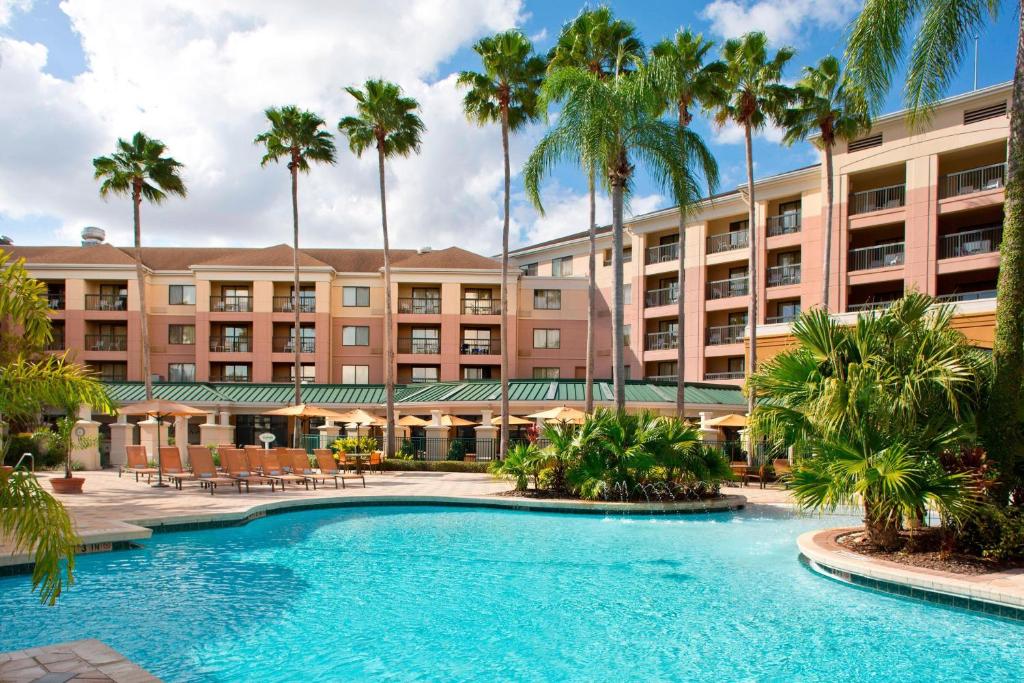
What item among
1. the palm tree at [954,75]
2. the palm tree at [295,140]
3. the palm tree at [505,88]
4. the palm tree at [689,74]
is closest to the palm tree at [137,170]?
the palm tree at [295,140]

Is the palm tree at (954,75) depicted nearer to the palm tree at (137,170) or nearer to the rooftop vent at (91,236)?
the palm tree at (137,170)

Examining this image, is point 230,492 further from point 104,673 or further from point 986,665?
point 986,665

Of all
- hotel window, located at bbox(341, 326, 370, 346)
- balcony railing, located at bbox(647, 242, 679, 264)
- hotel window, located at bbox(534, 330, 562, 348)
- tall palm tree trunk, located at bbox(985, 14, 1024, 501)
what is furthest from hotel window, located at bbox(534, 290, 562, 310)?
tall palm tree trunk, located at bbox(985, 14, 1024, 501)

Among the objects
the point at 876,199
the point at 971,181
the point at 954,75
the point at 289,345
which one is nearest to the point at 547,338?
the point at 289,345

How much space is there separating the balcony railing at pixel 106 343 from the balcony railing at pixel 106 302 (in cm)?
188

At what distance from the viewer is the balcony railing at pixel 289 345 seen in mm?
45562

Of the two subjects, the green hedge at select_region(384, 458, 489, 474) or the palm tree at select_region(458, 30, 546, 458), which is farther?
the green hedge at select_region(384, 458, 489, 474)

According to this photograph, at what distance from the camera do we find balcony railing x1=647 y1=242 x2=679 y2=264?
43.3 metres

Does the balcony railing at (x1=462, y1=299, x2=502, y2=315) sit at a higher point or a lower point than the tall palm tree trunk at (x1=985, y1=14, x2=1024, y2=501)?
higher

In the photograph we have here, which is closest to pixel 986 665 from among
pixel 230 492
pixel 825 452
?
pixel 825 452

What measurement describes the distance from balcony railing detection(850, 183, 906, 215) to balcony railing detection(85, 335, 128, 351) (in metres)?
43.6

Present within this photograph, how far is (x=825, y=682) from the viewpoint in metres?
6.91

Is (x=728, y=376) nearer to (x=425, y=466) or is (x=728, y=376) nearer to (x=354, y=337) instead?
(x=425, y=466)

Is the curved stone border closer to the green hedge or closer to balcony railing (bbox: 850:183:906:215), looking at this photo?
the green hedge
